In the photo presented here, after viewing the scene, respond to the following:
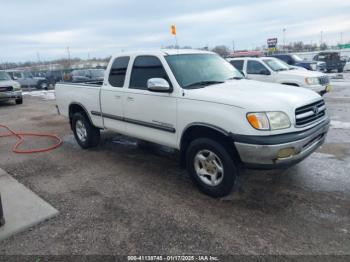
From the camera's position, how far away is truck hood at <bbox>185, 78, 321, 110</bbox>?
11.9ft

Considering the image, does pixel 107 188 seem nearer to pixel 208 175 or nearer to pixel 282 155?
pixel 208 175

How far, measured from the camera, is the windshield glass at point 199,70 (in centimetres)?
446

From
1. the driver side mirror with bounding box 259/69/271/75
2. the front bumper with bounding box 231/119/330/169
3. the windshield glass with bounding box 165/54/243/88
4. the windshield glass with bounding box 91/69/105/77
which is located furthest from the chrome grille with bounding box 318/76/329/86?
the windshield glass with bounding box 91/69/105/77

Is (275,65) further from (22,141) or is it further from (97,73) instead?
(97,73)

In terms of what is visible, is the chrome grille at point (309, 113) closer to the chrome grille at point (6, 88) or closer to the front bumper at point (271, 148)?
Result: the front bumper at point (271, 148)

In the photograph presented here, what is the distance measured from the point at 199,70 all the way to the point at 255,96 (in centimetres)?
122

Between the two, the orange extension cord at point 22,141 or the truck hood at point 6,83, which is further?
the truck hood at point 6,83

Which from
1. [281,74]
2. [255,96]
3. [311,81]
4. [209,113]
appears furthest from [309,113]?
[281,74]

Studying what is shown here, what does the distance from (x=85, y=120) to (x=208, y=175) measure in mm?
3362

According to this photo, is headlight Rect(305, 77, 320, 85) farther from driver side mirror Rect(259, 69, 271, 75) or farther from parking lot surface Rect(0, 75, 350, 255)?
parking lot surface Rect(0, 75, 350, 255)

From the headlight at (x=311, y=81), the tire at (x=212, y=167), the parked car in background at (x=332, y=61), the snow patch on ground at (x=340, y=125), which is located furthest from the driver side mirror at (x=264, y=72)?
the parked car in background at (x=332, y=61)

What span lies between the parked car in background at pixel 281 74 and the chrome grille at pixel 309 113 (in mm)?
6414

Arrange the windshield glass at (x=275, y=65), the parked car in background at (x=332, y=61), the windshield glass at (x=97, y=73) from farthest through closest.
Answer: the parked car in background at (x=332, y=61), the windshield glass at (x=97, y=73), the windshield glass at (x=275, y=65)

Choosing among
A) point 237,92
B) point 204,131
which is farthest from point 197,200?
point 237,92
